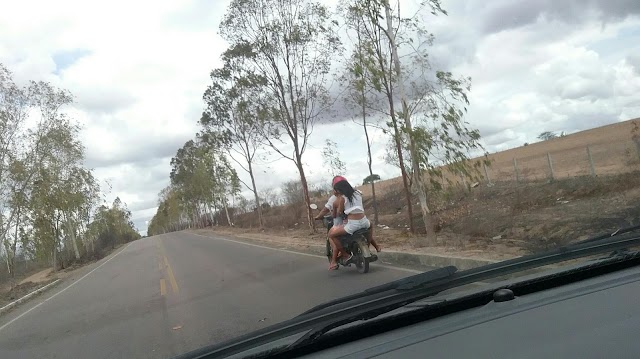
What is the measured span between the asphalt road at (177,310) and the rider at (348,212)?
0.72 metres

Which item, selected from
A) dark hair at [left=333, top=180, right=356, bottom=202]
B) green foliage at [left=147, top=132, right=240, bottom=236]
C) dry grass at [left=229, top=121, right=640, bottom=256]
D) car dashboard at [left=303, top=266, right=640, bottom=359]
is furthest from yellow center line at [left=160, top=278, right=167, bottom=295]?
green foliage at [left=147, top=132, right=240, bottom=236]

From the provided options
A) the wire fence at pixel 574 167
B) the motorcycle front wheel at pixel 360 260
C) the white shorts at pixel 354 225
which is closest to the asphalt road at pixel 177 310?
the motorcycle front wheel at pixel 360 260

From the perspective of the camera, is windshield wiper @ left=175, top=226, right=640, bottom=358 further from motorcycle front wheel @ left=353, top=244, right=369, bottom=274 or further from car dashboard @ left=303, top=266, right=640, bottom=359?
motorcycle front wheel @ left=353, top=244, right=369, bottom=274

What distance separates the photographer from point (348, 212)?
10172 mm

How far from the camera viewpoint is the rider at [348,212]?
33.2 ft

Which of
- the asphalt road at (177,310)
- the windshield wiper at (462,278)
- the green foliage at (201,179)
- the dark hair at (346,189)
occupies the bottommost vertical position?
the asphalt road at (177,310)

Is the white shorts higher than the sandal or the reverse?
higher

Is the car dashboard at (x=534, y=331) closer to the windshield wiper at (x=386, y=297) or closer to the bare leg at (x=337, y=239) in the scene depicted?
the windshield wiper at (x=386, y=297)

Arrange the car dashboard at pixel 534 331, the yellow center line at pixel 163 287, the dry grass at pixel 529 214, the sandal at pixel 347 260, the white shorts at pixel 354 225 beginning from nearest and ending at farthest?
the car dashboard at pixel 534 331, the white shorts at pixel 354 225, the sandal at pixel 347 260, the dry grass at pixel 529 214, the yellow center line at pixel 163 287

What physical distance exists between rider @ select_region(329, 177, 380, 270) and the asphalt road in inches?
28.5

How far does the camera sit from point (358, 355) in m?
2.55

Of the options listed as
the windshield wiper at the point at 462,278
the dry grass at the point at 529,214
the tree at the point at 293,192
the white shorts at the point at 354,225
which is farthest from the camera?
the tree at the point at 293,192

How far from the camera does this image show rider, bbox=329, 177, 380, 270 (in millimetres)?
10133

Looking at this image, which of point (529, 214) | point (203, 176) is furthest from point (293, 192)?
point (529, 214)
